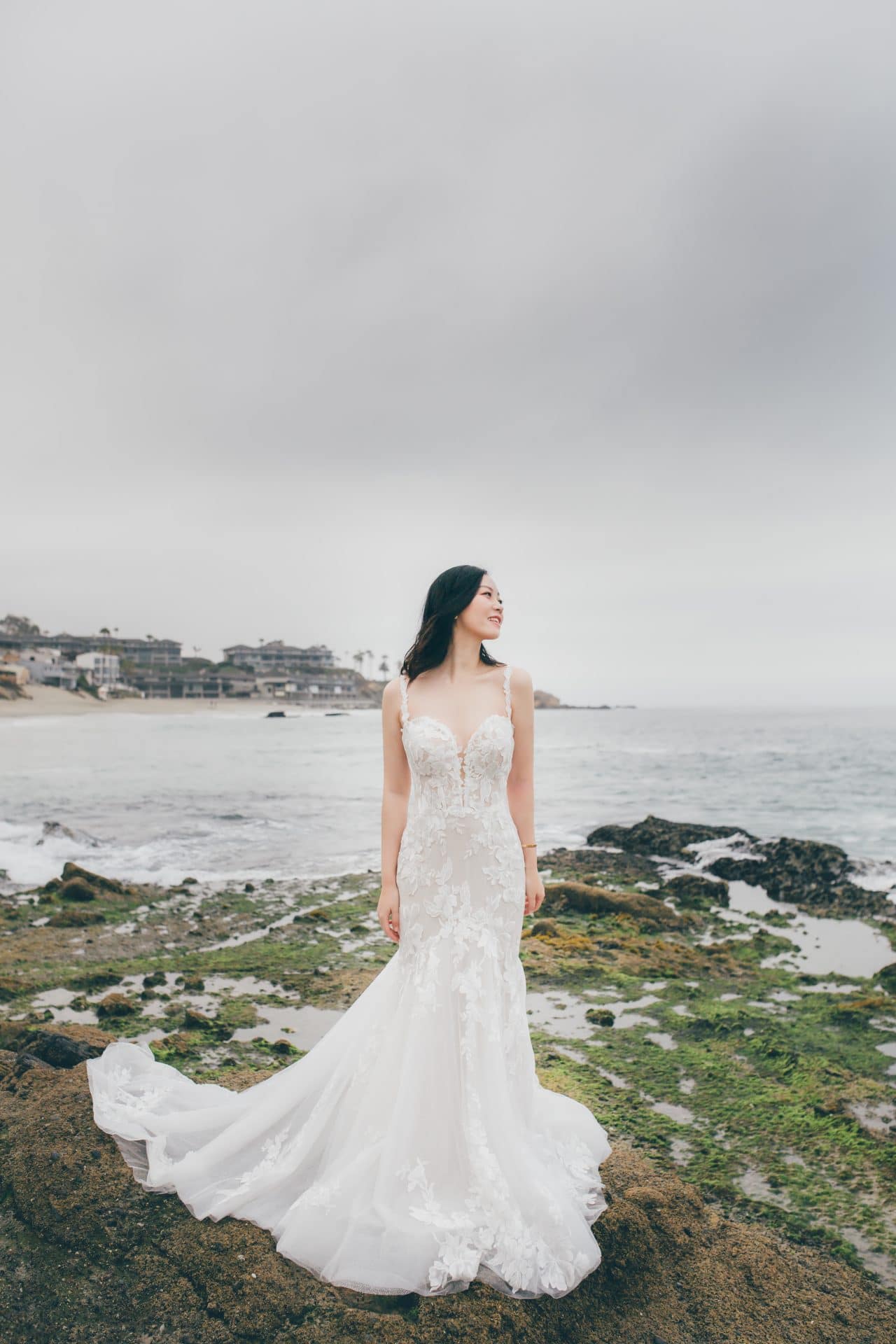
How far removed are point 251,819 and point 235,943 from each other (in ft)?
35.3

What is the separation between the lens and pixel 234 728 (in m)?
66.4

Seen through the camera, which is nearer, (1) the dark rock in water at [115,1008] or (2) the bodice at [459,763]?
(2) the bodice at [459,763]

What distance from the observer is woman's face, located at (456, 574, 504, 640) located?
398 centimetres

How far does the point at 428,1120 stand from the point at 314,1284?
71cm

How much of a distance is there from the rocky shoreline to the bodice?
1843 mm

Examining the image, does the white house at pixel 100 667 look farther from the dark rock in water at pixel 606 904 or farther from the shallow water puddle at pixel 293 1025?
the shallow water puddle at pixel 293 1025

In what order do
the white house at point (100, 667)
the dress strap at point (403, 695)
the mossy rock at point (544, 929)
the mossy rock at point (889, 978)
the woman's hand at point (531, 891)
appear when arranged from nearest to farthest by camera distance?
the dress strap at point (403, 695), the woman's hand at point (531, 891), the mossy rock at point (889, 978), the mossy rock at point (544, 929), the white house at point (100, 667)

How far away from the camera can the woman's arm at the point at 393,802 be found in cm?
408

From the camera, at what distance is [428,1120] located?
354cm

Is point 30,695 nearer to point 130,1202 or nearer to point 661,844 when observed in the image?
point 661,844

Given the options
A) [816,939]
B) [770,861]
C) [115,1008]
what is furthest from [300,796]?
[115,1008]

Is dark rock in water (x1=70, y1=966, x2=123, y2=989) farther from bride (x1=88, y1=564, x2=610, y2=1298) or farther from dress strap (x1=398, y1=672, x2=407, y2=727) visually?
dress strap (x1=398, y1=672, x2=407, y2=727)

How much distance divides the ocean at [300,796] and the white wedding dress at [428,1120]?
8.69 meters

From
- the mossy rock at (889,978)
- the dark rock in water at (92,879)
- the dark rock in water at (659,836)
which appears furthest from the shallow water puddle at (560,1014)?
the dark rock in water at (659,836)
